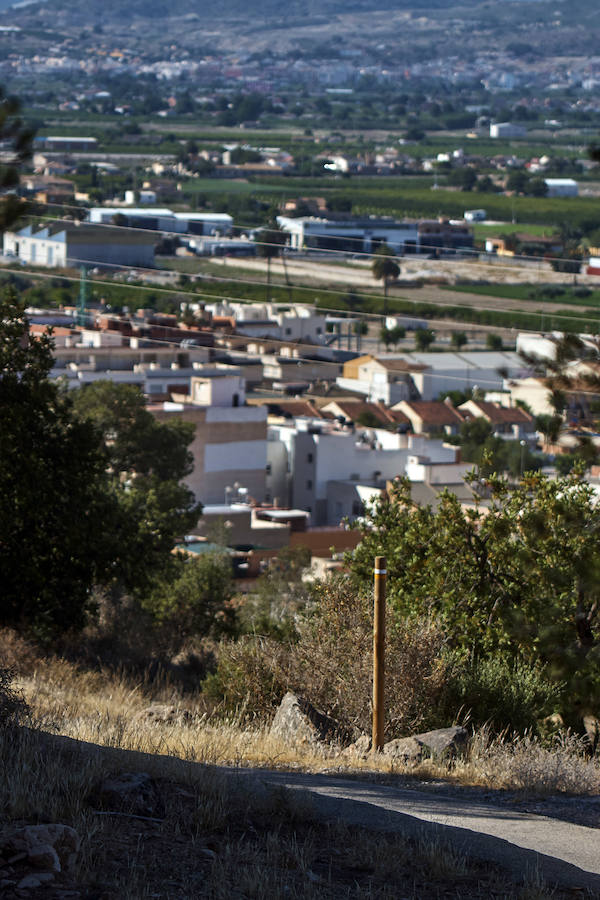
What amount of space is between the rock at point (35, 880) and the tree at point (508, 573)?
3904 mm

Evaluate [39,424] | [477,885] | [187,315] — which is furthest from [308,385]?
[477,885]

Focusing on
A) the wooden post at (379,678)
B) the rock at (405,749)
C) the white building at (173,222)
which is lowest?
the white building at (173,222)

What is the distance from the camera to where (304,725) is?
7.21m

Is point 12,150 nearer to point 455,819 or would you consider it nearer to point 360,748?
point 360,748

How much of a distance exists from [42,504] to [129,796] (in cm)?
665

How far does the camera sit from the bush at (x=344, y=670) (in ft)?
24.6

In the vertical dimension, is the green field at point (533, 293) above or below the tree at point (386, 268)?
below

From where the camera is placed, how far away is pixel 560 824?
5262 millimetres

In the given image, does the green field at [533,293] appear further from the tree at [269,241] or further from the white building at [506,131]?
the white building at [506,131]

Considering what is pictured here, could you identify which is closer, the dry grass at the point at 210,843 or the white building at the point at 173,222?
the dry grass at the point at 210,843

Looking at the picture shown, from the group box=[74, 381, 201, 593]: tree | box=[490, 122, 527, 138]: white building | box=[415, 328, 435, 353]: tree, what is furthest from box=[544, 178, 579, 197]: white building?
box=[74, 381, 201, 593]: tree

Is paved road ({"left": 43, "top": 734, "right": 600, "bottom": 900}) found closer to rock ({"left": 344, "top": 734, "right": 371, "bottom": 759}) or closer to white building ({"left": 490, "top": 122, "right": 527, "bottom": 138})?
rock ({"left": 344, "top": 734, "right": 371, "bottom": 759})

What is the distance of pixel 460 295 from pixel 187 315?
50.6ft

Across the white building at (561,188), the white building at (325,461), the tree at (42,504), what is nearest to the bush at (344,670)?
the tree at (42,504)
